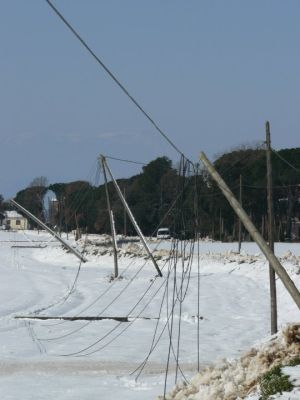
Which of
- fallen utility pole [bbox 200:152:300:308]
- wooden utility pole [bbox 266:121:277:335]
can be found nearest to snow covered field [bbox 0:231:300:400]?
wooden utility pole [bbox 266:121:277:335]

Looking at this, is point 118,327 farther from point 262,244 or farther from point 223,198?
point 223,198

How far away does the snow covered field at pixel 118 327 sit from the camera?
1813 cm

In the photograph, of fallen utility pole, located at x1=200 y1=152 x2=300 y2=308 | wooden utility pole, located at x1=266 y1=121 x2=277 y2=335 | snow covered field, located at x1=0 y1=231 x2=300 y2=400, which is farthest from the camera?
wooden utility pole, located at x1=266 y1=121 x2=277 y2=335

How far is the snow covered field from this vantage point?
18.1 metres

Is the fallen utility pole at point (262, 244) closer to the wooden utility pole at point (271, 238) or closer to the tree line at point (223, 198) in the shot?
the wooden utility pole at point (271, 238)

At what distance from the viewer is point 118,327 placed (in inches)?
1097

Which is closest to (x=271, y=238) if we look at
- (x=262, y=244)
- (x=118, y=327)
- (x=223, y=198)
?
(x=118, y=327)

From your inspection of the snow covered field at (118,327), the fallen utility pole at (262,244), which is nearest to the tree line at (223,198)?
the snow covered field at (118,327)

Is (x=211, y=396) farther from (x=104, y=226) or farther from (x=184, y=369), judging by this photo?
(x=104, y=226)

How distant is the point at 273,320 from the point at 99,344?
498cm

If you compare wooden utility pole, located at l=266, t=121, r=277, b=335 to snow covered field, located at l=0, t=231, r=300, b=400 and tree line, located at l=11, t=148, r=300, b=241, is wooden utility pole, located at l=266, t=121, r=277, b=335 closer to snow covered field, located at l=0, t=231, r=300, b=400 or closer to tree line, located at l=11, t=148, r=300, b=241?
snow covered field, located at l=0, t=231, r=300, b=400

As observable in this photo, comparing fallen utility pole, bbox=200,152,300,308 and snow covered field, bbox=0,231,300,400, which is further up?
fallen utility pole, bbox=200,152,300,308

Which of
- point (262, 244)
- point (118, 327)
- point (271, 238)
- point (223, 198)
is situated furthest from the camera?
point (223, 198)

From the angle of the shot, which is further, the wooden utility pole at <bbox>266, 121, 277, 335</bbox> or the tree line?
the tree line
